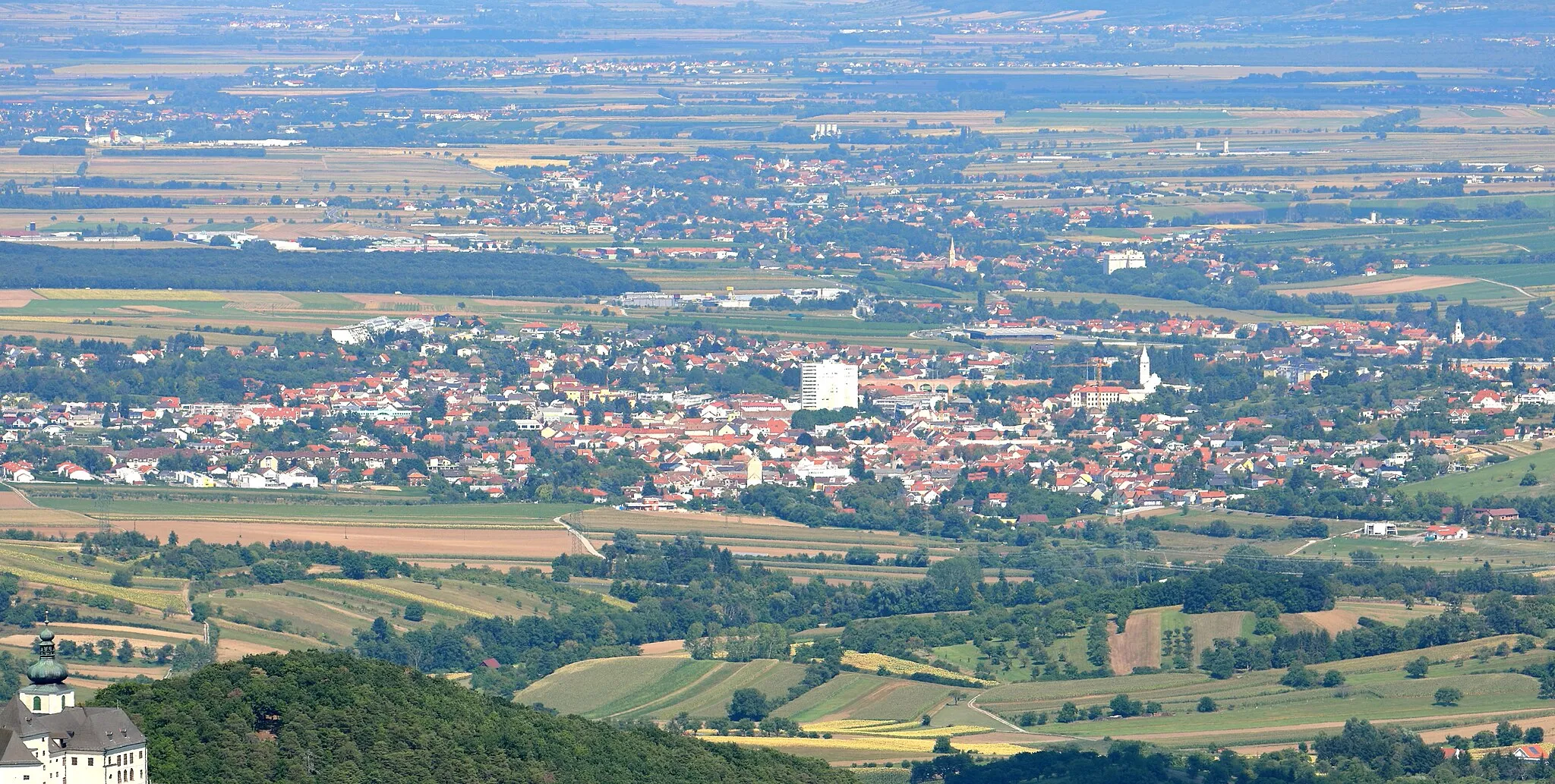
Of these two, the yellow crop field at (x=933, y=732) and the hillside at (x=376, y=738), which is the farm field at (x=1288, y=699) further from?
the hillside at (x=376, y=738)

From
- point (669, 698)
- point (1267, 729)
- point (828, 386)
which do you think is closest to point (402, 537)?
point (669, 698)

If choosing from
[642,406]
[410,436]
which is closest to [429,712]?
[410,436]

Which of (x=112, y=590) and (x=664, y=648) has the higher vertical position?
(x=112, y=590)

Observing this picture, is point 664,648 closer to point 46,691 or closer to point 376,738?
point 376,738

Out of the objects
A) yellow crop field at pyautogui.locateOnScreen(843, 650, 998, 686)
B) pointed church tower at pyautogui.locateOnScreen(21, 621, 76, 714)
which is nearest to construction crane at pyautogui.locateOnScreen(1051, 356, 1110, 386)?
yellow crop field at pyautogui.locateOnScreen(843, 650, 998, 686)

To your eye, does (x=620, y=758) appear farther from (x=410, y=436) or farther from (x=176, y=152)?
(x=176, y=152)
